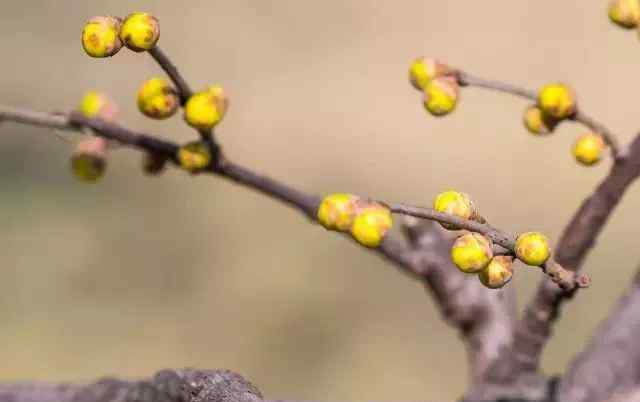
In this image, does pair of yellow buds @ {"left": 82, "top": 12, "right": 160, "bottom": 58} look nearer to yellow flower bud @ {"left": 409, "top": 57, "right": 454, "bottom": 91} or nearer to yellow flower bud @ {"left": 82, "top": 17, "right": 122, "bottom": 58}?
yellow flower bud @ {"left": 82, "top": 17, "right": 122, "bottom": 58}

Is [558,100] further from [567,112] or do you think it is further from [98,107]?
[98,107]

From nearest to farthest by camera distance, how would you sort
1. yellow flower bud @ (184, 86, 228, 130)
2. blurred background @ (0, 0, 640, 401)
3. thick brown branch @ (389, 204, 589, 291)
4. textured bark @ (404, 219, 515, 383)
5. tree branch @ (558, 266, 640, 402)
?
thick brown branch @ (389, 204, 589, 291) < yellow flower bud @ (184, 86, 228, 130) < tree branch @ (558, 266, 640, 402) < textured bark @ (404, 219, 515, 383) < blurred background @ (0, 0, 640, 401)

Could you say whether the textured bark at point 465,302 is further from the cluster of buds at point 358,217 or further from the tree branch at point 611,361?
the cluster of buds at point 358,217

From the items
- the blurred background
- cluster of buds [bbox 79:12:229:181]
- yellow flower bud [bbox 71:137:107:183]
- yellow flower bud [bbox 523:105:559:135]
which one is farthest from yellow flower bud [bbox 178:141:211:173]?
the blurred background

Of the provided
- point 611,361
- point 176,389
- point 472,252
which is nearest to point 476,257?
point 472,252

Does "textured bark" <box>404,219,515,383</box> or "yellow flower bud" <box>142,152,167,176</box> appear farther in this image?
"textured bark" <box>404,219,515,383</box>

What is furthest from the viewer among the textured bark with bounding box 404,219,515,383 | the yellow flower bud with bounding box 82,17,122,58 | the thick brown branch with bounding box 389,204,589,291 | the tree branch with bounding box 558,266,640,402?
the textured bark with bounding box 404,219,515,383
